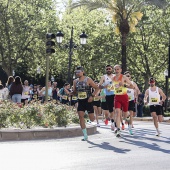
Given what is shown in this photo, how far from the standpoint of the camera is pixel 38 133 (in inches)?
537

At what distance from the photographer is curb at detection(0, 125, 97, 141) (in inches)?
520

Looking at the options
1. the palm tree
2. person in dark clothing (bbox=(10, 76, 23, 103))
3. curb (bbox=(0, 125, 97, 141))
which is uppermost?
the palm tree

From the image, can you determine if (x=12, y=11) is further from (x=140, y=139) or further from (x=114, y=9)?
(x=140, y=139)

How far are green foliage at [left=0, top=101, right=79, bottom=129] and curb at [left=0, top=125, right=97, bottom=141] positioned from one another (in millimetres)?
649

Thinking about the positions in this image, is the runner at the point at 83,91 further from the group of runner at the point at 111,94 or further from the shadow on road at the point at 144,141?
the shadow on road at the point at 144,141

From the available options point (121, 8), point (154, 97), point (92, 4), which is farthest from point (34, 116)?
point (92, 4)

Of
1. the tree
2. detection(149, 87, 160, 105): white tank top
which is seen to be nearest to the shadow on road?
detection(149, 87, 160, 105): white tank top

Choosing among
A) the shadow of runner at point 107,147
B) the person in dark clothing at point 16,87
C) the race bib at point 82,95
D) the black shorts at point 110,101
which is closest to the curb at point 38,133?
the race bib at point 82,95

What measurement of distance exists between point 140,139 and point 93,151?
3.07 metres

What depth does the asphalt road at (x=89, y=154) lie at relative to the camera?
9039mm

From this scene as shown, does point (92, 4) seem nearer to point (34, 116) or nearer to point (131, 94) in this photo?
point (131, 94)

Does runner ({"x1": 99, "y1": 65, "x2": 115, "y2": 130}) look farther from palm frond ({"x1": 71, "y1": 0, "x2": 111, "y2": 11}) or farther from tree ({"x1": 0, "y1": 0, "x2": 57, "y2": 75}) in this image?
tree ({"x1": 0, "y1": 0, "x2": 57, "y2": 75})

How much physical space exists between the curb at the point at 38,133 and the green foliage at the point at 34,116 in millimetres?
649

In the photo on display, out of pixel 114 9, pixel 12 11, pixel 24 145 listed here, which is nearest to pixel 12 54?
pixel 12 11
